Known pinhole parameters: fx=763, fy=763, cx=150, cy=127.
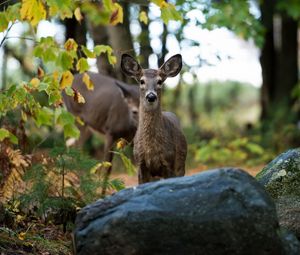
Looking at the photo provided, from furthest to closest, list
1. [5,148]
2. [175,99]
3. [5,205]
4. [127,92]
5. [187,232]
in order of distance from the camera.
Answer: [175,99], [127,92], [5,148], [5,205], [187,232]

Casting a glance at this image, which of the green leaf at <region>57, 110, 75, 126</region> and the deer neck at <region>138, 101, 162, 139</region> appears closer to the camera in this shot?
the green leaf at <region>57, 110, 75, 126</region>

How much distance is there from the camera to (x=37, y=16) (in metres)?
6.35

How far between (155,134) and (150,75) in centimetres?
68

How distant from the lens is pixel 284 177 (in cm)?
667

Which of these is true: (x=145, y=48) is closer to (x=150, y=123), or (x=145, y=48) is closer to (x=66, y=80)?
(x=150, y=123)

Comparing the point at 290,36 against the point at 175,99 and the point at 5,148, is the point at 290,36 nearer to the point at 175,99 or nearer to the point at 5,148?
the point at 175,99

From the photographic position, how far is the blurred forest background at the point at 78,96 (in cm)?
712

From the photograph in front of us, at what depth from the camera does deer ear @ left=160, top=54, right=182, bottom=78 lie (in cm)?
844

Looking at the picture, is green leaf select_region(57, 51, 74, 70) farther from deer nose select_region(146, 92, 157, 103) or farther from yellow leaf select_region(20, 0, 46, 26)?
deer nose select_region(146, 92, 157, 103)

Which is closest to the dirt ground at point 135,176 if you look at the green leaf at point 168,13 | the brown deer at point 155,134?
the brown deer at point 155,134

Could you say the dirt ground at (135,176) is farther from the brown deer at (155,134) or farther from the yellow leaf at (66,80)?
the yellow leaf at (66,80)

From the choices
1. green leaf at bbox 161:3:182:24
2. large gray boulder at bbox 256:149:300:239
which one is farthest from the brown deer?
large gray boulder at bbox 256:149:300:239

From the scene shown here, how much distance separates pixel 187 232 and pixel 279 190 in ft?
5.49

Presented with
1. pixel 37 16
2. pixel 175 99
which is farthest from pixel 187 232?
pixel 175 99
